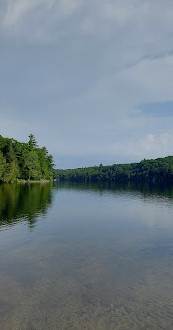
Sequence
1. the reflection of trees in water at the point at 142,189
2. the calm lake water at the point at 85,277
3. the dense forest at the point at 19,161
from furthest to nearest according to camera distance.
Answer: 1. the dense forest at the point at 19,161
2. the reflection of trees in water at the point at 142,189
3. the calm lake water at the point at 85,277

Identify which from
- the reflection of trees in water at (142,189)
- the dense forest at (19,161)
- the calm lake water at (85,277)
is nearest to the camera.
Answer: the calm lake water at (85,277)

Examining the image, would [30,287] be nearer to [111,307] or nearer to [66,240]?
[111,307]

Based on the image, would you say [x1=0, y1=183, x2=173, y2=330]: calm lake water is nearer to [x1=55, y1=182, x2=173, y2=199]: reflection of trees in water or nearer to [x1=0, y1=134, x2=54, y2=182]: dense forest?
[x1=55, y1=182, x2=173, y2=199]: reflection of trees in water

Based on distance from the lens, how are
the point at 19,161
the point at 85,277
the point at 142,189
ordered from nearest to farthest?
1. the point at 85,277
2. the point at 142,189
3. the point at 19,161

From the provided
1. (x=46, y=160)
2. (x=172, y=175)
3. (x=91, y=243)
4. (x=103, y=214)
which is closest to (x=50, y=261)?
(x=91, y=243)

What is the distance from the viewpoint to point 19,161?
133 m

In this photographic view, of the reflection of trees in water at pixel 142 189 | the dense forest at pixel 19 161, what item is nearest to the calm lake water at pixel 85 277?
the reflection of trees in water at pixel 142 189

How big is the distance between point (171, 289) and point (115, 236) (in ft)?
38.1

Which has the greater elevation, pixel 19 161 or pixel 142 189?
pixel 19 161

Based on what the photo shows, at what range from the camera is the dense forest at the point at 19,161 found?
113m

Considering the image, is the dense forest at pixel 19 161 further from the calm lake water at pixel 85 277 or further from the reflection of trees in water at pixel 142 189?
the calm lake water at pixel 85 277

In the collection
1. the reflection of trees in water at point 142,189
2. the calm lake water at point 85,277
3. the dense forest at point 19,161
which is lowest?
the calm lake water at point 85,277

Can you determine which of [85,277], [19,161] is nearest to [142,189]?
[19,161]

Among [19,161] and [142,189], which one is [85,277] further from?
[19,161]
